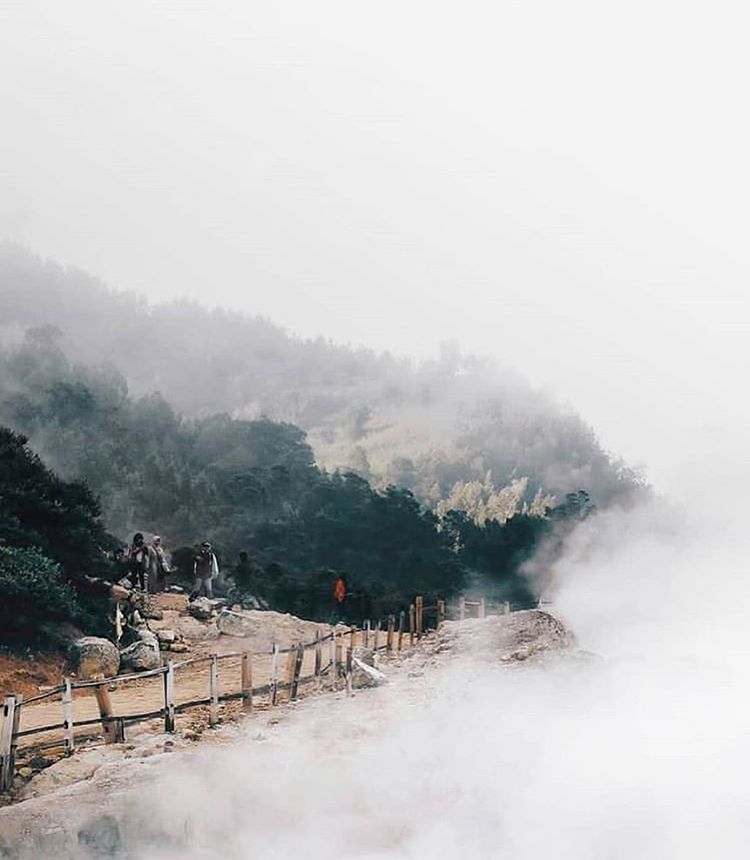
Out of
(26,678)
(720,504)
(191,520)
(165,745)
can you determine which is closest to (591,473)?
(720,504)

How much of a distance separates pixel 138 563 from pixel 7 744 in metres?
0.96

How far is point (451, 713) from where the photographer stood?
5.81 m

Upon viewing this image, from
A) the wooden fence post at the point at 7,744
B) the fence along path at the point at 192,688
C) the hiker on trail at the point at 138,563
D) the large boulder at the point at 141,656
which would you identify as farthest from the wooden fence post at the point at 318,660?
the wooden fence post at the point at 7,744

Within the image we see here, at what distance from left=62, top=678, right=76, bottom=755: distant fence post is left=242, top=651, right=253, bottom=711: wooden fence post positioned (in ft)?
2.55

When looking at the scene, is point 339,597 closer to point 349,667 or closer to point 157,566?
point 349,667

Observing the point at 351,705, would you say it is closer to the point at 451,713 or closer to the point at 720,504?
the point at 451,713

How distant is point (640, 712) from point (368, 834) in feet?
4.89

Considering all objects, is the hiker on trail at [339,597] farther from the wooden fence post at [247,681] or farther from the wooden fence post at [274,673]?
the wooden fence post at [247,681]

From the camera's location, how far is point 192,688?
5.56 metres

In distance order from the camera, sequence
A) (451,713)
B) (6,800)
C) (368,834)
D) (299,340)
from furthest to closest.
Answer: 1. (299,340)
2. (451,713)
3. (368,834)
4. (6,800)

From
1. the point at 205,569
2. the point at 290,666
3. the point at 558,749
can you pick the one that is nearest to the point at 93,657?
the point at 205,569

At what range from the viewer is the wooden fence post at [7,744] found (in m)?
5.12

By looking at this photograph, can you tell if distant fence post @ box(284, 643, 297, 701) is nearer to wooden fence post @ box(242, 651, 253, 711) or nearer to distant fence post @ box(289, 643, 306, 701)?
distant fence post @ box(289, 643, 306, 701)

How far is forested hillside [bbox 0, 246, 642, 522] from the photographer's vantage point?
5.82 metres
